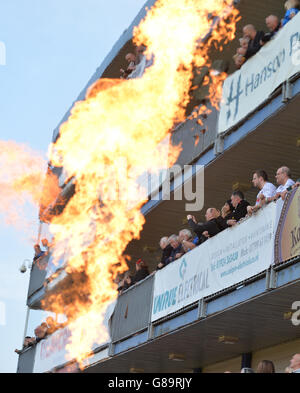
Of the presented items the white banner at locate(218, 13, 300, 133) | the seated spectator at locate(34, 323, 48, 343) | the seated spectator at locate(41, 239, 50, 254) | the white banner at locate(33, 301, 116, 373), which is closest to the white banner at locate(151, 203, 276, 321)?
the white banner at locate(218, 13, 300, 133)

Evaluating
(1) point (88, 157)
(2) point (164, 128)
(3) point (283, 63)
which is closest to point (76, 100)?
(1) point (88, 157)

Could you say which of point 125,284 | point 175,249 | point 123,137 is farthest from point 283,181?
point 123,137

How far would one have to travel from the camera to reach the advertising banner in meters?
11.9

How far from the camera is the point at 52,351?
938 inches


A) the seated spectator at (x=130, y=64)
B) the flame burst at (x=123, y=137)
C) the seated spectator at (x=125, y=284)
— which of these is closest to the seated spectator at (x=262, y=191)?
the flame burst at (x=123, y=137)

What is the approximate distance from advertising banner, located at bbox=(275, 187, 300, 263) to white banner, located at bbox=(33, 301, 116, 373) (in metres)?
8.74

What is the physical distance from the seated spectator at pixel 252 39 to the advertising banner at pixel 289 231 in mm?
3900

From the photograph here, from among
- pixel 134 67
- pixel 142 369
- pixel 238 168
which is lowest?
pixel 142 369

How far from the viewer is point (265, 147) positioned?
1593 cm

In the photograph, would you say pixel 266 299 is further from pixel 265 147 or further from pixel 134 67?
pixel 134 67

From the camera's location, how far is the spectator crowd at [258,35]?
14.1m

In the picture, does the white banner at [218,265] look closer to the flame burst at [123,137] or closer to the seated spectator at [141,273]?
the seated spectator at [141,273]

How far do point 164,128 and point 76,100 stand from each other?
276 inches

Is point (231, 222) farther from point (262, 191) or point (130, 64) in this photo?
point (130, 64)
